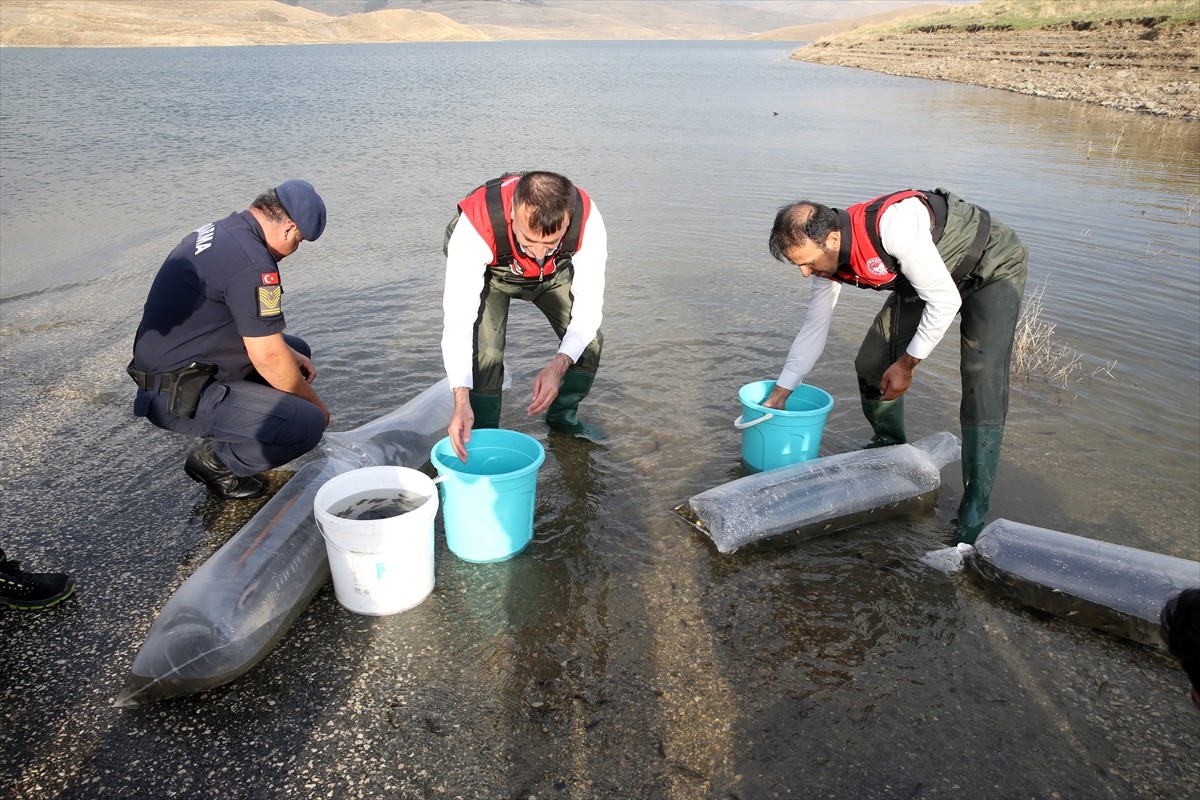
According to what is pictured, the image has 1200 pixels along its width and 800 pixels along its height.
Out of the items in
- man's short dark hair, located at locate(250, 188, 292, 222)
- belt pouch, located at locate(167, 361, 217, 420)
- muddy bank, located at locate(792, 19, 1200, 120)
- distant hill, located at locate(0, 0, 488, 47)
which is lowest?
belt pouch, located at locate(167, 361, 217, 420)

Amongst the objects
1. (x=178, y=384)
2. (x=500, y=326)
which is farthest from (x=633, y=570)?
(x=178, y=384)

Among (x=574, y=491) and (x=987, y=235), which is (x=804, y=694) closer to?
(x=574, y=491)

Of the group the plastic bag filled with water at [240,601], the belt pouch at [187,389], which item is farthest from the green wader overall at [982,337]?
the belt pouch at [187,389]

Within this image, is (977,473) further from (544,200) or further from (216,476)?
(216,476)

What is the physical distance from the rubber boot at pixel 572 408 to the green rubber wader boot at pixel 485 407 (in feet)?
1.76

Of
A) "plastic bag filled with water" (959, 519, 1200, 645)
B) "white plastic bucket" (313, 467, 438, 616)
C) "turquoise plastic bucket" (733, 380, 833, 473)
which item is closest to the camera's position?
"white plastic bucket" (313, 467, 438, 616)

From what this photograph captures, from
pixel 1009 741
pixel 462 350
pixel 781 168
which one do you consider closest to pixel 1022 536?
pixel 1009 741

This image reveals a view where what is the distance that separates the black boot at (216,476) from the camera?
4.17m

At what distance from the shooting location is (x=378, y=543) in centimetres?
316

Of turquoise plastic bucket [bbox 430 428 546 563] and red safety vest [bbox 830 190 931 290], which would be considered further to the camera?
red safety vest [bbox 830 190 931 290]

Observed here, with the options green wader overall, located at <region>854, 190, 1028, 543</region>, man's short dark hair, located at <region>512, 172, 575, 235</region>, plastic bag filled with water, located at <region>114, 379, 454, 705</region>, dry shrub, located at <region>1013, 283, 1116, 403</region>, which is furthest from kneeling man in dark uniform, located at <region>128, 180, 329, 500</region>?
dry shrub, located at <region>1013, 283, 1116, 403</region>

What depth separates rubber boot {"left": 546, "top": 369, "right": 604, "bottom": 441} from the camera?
5.04m

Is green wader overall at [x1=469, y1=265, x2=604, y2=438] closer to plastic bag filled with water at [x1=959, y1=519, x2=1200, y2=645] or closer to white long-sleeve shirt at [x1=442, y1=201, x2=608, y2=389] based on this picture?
white long-sleeve shirt at [x1=442, y1=201, x2=608, y2=389]

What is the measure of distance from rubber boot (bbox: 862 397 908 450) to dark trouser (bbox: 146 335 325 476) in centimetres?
345
